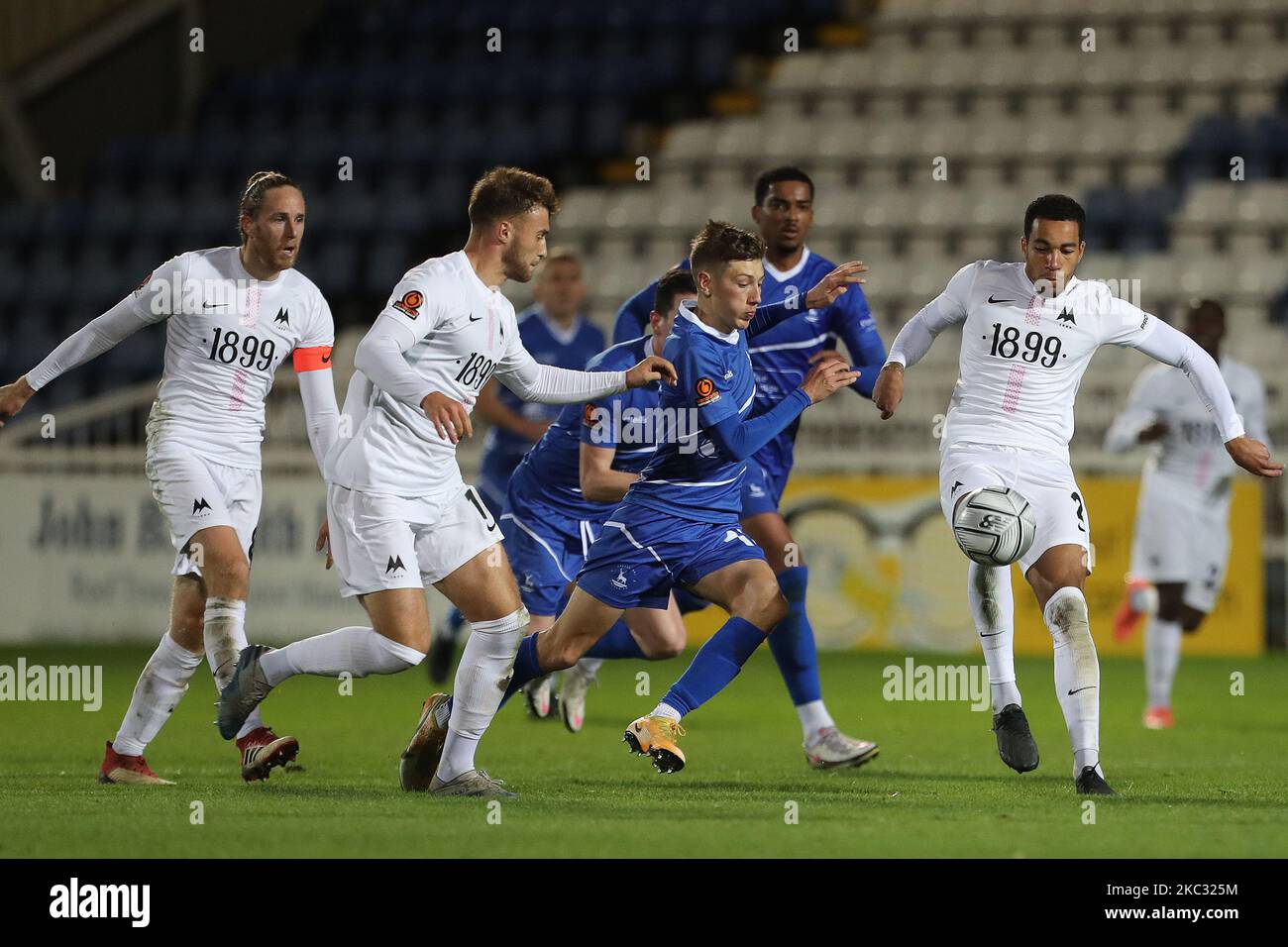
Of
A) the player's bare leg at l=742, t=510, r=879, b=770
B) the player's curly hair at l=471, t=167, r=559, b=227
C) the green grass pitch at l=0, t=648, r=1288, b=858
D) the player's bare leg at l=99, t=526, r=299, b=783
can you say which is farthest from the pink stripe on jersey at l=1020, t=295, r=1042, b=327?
the player's bare leg at l=99, t=526, r=299, b=783

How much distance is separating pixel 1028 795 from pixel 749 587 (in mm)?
1103

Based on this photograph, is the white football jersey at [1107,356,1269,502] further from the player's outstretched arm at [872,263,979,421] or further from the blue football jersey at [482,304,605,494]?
the blue football jersey at [482,304,605,494]

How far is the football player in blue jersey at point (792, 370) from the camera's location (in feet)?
22.5

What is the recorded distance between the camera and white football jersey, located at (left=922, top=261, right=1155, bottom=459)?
6.02 metres

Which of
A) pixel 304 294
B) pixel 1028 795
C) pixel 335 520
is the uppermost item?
pixel 304 294

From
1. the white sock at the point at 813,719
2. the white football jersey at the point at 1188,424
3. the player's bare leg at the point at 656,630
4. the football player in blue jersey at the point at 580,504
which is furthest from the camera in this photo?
the white football jersey at the point at 1188,424

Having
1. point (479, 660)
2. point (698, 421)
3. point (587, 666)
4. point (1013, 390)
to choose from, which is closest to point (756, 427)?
point (698, 421)

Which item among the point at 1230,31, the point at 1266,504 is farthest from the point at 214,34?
the point at 1266,504

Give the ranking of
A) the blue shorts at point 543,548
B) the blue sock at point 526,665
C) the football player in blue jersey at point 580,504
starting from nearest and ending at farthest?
the blue sock at point 526,665 → the football player in blue jersey at point 580,504 → the blue shorts at point 543,548

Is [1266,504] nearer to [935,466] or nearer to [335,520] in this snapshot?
[935,466]

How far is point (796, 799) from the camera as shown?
5.75 meters

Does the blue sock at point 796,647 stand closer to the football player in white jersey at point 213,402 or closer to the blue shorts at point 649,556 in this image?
the blue shorts at point 649,556

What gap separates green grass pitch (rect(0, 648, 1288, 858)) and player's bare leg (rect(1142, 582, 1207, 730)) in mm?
150


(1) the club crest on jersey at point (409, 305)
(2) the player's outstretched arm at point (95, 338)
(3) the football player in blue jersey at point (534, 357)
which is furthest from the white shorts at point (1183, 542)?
(2) the player's outstretched arm at point (95, 338)
